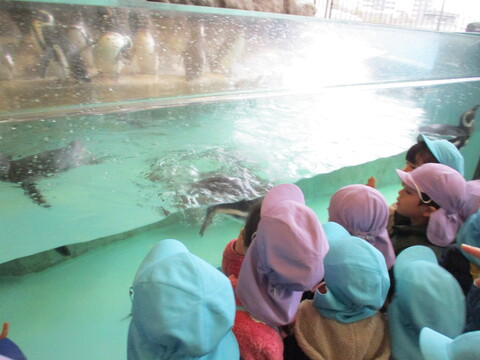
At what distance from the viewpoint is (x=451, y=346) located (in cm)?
88

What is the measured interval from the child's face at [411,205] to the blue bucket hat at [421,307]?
741 millimetres

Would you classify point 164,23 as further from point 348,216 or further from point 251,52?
point 348,216

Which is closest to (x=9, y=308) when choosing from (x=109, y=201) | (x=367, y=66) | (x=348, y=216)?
(x=109, y=201)

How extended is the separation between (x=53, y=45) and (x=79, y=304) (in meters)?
2.13

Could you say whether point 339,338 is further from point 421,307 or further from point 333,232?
point 333,232

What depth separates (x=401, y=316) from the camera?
3.91 feet

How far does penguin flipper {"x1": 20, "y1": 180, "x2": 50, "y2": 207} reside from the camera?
82.5 inches

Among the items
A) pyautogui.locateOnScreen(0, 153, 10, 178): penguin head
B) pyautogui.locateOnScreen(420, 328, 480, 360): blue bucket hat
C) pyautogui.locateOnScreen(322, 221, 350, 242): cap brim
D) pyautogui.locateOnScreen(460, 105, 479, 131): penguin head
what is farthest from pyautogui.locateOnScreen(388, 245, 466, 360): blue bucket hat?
pyautogui.locateOnScreen(460, 105, 479, 131): penguin head

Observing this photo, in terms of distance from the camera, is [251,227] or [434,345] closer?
[434,345]

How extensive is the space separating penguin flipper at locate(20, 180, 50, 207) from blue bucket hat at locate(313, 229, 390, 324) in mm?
1770

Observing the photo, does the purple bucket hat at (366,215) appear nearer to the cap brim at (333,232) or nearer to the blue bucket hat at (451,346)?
the cap brim at (333,232)

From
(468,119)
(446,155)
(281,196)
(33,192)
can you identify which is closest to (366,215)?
(281,196)

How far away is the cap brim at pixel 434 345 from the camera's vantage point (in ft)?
2.96

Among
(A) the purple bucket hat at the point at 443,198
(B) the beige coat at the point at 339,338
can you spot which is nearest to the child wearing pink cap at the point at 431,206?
(A) the purple bucket hat at the point at 443,198
